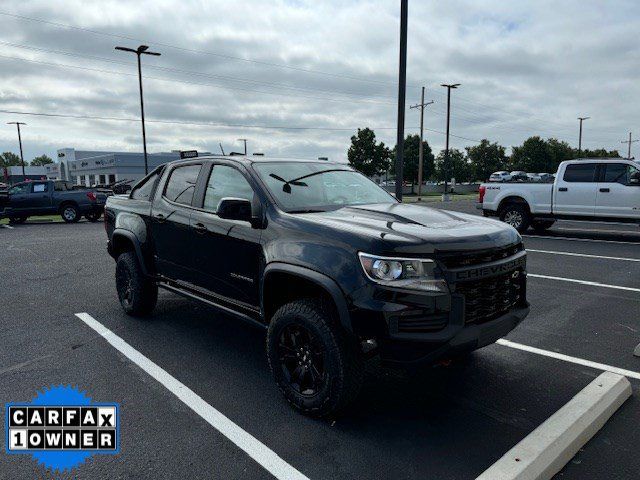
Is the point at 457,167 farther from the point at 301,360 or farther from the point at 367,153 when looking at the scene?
the point at 301,360

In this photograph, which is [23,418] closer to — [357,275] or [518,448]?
[357,275]

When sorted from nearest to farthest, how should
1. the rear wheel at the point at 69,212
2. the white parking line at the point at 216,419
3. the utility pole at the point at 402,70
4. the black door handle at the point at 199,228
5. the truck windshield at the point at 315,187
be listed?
the white parking line at the point at 216,419
the truck windshield at the point at 315,187
the black door handle at the point at 199,228
the utility pole at the point at 402,70
the rear wheel at the point at 69,212

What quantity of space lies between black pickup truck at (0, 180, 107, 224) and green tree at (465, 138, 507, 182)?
7731 centimetres

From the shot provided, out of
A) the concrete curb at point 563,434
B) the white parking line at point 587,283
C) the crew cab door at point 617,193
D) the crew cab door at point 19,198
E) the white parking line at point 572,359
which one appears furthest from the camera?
the crew cab door at point 19,198

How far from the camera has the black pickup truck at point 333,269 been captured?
9.21 feet

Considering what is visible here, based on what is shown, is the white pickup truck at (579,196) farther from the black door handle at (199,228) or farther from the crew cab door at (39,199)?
the crew cab door at (39,199)

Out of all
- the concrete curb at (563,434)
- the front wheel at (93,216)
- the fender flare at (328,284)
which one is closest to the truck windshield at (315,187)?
the fender flare at (328,284)

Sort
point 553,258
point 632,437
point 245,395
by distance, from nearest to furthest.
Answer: point 632,437 < point 245,395 < point 553,258

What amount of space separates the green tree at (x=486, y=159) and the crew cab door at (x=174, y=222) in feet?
285

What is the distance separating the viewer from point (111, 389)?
3.60m

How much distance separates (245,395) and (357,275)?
1.41 m

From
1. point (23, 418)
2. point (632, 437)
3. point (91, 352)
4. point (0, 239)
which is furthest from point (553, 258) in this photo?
point (0, 239)

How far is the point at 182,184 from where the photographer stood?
473 cm

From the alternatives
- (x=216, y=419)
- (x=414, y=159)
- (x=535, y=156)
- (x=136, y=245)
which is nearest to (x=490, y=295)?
(x=216, y=419)
